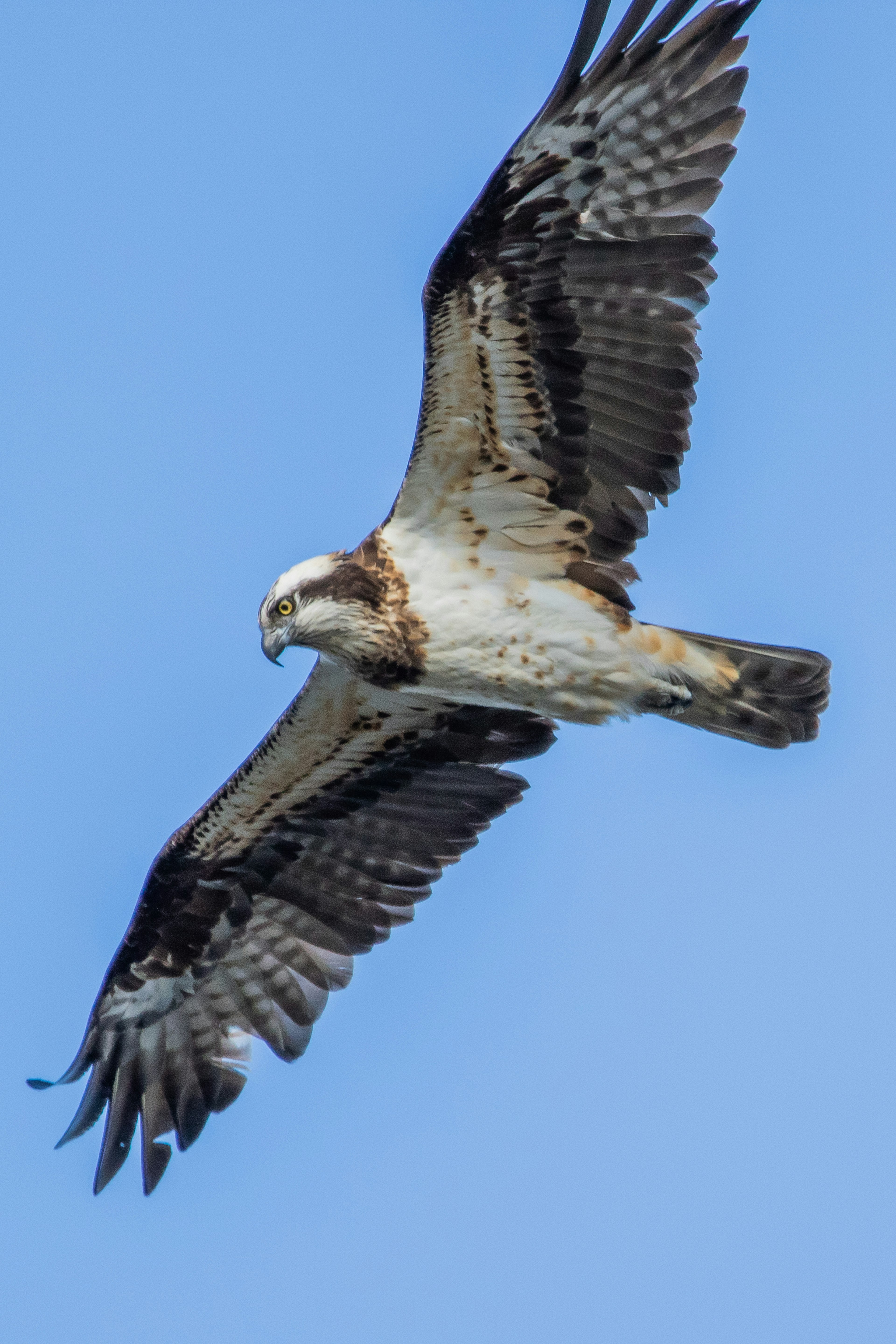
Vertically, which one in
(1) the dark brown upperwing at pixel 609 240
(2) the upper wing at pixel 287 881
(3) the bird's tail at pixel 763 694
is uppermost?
(1) the dark brown upperwing at pixel 609 240

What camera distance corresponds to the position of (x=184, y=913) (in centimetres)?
980

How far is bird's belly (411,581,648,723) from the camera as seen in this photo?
8.35 meters

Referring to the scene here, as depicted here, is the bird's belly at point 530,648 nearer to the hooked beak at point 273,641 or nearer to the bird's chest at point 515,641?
the bird's chest at point 515,641

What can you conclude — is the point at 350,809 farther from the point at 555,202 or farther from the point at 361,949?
the point at 555,202

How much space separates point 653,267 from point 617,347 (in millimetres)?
Result: 405

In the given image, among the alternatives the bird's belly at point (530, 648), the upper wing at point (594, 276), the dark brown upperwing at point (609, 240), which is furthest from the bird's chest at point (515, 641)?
the dark brown upperwing at point (609, 240)

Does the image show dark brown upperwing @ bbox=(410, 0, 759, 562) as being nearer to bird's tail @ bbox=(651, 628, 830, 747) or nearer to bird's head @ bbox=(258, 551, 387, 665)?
bird's head @ bbox=(258, 551, 387, 665)

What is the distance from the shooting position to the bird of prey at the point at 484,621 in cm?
782

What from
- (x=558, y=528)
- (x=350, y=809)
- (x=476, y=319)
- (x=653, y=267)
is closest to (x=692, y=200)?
(x=653, y=267)

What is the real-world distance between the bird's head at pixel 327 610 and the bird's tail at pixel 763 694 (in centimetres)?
168

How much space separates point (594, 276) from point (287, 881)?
158 inches

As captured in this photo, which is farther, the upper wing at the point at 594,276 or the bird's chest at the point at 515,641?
the bird's chest at the point at 515,641

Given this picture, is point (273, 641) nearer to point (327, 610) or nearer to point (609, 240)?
point (327, 610)

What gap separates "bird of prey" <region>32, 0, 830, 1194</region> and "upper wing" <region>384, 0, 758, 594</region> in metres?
0.01
